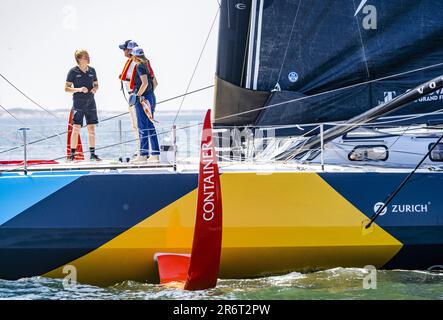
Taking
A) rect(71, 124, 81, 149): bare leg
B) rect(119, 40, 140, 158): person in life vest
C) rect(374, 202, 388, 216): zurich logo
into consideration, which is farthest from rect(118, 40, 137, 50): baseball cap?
rect(374, 202, 388, 216): zurich logo

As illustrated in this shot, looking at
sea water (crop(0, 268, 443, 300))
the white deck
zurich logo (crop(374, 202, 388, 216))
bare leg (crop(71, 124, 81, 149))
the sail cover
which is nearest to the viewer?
sea water (crop(0, 268, 443, 300))

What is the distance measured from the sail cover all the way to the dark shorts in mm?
1238

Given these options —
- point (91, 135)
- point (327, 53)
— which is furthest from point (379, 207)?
point (91, 135)

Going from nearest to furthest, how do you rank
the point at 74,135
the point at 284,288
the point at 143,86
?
the point at 284,288 → the point at 143,86 → the point at 74,135

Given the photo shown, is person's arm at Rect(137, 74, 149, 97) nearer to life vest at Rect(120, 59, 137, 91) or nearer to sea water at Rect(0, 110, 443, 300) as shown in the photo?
life vest at Rect(120, 59, 137, 91)

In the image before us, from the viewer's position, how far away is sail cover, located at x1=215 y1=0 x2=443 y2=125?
662 cm

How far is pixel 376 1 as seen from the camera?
6.64m

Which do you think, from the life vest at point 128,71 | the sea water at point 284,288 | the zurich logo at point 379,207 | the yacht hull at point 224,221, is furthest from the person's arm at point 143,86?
the zurich logo at point 379,207

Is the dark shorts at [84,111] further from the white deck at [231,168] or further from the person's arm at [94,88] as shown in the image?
the white deck at [231,168]

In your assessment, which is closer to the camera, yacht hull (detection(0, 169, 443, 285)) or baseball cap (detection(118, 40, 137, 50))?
yacht hull (detection(0, 169, 443, 285))

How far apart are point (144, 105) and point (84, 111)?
0.77 m

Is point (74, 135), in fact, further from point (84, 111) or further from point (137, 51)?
point (137, 51)

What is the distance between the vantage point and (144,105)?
6125 millimetres
